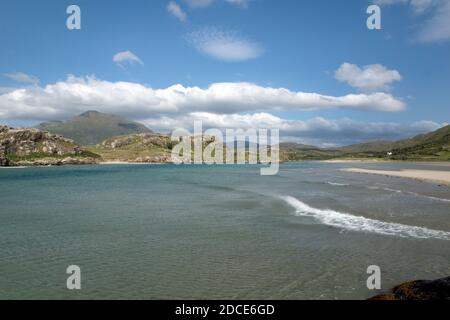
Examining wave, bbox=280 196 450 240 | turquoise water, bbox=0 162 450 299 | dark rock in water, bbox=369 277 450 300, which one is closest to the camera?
dark rock in water, bbox=369 277 450 300

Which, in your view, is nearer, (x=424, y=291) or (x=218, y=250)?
(x=424, y=291)

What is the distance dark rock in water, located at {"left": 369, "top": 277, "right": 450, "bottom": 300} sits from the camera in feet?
42.2

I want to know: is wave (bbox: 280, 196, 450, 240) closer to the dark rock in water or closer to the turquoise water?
the turquoise water

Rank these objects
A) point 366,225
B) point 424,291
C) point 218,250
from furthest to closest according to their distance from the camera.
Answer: point 366,225, point 218,250, point 424,291

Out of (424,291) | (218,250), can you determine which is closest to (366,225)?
(218,250)

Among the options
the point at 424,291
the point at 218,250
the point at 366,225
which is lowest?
the point at 366,225

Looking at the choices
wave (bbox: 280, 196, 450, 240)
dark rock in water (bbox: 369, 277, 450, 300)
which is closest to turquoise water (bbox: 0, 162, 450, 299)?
wave (bbox: 280, 196, 450, 240)

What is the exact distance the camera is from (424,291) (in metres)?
13.6

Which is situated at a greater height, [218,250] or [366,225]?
[218,250]

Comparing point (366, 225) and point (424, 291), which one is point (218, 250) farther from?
point (366, 225)

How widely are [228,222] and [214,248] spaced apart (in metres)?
10.1

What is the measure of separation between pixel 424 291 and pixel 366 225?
20.6 metres

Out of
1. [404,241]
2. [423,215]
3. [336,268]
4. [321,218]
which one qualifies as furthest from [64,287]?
[423,215]

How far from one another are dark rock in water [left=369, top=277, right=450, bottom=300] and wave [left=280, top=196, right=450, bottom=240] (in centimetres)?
1595
